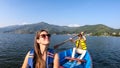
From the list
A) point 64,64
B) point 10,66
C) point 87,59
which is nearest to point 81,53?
point 87,59

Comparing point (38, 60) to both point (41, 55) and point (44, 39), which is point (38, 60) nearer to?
point (41, 55)

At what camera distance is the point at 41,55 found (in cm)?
432

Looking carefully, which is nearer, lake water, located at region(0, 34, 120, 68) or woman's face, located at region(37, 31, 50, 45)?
woman's face, located at region(37, 31, 50, 45)

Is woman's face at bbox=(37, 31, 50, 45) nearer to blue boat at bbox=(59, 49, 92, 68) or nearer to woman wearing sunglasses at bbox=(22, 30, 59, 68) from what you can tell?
woman wearing sunglasses at bbox=(22, 30, 59, 68)

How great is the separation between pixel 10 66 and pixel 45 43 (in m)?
19.0

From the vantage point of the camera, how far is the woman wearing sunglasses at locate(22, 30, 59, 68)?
4.24 meters

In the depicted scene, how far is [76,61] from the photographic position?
16906 millimetres

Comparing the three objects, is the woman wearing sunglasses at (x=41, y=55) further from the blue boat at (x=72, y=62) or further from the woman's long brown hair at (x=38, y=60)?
the blue boat at (x=72, y=62)

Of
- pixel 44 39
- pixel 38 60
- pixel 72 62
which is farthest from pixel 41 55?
pixel 72 62

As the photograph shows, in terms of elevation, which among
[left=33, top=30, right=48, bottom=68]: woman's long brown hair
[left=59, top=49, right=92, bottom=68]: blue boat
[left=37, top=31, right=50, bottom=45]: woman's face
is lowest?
[left=59, top=49, right=92, bottom=68]: blue boat

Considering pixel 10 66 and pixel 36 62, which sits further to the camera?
pixel 10 66

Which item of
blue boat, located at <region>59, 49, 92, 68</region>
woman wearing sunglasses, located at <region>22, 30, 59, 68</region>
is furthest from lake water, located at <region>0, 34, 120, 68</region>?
woman wearing sunglasses, located at <region>22, 30, 59, 68</region>

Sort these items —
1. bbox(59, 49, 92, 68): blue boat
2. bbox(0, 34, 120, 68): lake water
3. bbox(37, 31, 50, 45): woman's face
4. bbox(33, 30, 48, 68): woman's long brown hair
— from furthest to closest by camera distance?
bbox(0, 34, 120, 68): lake water → bbox(59, 49, 92, 68): blue boat → bbox(37, 31, 50, 45): woman's face → bbox(33, 30, 48, 68): woman's long brown hair

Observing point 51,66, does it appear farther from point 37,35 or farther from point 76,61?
point 76,61
